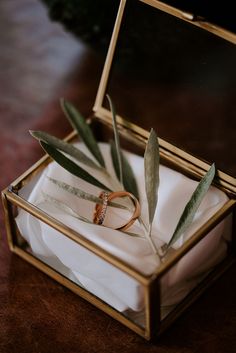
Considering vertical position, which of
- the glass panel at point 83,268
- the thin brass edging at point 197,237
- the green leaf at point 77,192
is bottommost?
the glass panel at point 83,268

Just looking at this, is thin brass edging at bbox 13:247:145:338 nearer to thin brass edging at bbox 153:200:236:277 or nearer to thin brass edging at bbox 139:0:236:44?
thin brass edging at bbox 153:200:236:277

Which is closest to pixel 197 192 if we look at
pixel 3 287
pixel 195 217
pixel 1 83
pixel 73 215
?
pixel 195 217

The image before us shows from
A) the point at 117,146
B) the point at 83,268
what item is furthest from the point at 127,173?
the point at 83,268

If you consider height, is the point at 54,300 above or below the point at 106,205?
below

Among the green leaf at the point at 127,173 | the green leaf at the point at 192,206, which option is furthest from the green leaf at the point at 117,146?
the green leaf at the point at 192,206

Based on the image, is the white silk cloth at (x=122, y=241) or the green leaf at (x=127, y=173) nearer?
the white silk cloth at (x=122, y=241)

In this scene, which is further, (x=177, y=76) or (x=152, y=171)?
(x=177, y=76)

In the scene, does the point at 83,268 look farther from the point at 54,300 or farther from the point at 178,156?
the point at 178,156

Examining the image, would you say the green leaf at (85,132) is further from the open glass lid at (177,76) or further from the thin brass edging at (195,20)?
the thin brass edging at (195,20)
